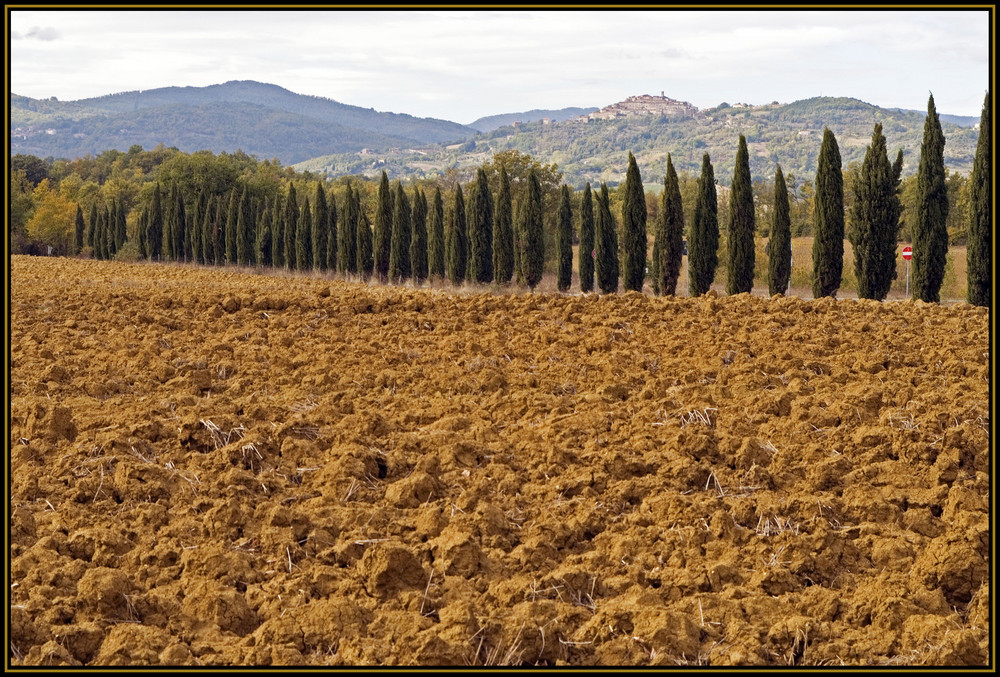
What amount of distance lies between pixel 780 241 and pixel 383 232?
1688cm

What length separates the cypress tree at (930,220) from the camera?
70.6 ft

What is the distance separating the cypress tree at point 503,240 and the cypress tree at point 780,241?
9.46 m

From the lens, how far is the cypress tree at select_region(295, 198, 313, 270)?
42.9 metres

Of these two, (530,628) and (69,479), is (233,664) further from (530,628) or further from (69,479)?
(69,479)

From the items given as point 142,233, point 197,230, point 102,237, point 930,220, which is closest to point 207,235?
point 197,230

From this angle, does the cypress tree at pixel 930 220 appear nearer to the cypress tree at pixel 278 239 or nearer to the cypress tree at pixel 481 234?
the cypress tree at pixel 481 234

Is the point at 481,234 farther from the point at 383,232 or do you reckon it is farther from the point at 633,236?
the point at 633,236

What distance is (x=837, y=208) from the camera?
Result: 2392 cm

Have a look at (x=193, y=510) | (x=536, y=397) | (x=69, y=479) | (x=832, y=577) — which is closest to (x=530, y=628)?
(x=832, y=577)

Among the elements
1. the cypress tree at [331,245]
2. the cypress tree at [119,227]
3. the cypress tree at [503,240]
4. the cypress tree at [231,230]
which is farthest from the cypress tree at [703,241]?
the cypress tree at [119,227]

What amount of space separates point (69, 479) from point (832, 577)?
436 centimetres

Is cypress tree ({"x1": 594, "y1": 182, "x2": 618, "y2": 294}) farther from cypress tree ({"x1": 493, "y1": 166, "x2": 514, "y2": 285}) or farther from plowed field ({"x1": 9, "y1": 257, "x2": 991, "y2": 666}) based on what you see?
plowed field ({"x1": 9, "y1": 257, "x2": 991, "y2": 666})

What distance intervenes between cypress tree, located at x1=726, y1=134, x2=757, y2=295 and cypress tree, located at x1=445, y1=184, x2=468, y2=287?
443 inches

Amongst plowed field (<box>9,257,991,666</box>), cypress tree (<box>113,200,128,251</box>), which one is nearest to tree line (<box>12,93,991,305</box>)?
cypress tree (<box>113,200,128,251</box>)
